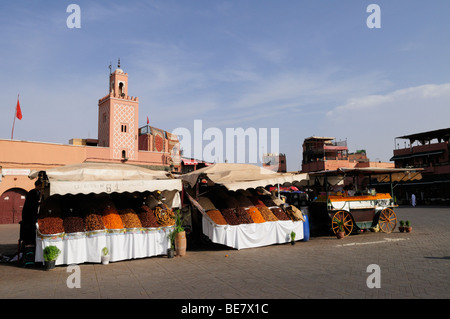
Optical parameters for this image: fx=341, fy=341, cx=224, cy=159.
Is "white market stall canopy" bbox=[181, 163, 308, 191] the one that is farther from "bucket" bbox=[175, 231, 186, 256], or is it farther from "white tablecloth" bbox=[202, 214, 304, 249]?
"bucket" bbox=[175, 231, 186, 256]

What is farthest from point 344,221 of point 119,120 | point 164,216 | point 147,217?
point 119,120

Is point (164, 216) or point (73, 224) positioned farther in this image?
point (164, 216)

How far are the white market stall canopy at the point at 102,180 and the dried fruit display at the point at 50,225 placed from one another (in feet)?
2.68

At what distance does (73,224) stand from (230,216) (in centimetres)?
436

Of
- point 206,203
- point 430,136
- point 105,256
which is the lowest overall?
point 105,256

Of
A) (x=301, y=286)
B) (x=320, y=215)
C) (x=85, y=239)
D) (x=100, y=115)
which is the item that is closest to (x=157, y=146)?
(x=100, y=115)

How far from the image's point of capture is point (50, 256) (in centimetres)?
754

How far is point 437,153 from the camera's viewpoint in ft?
131

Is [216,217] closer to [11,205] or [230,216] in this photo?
[230,216]

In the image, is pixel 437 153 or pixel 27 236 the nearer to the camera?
pixel 27 236

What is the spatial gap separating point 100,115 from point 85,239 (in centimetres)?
2734

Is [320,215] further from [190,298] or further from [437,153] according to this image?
[437,153]
